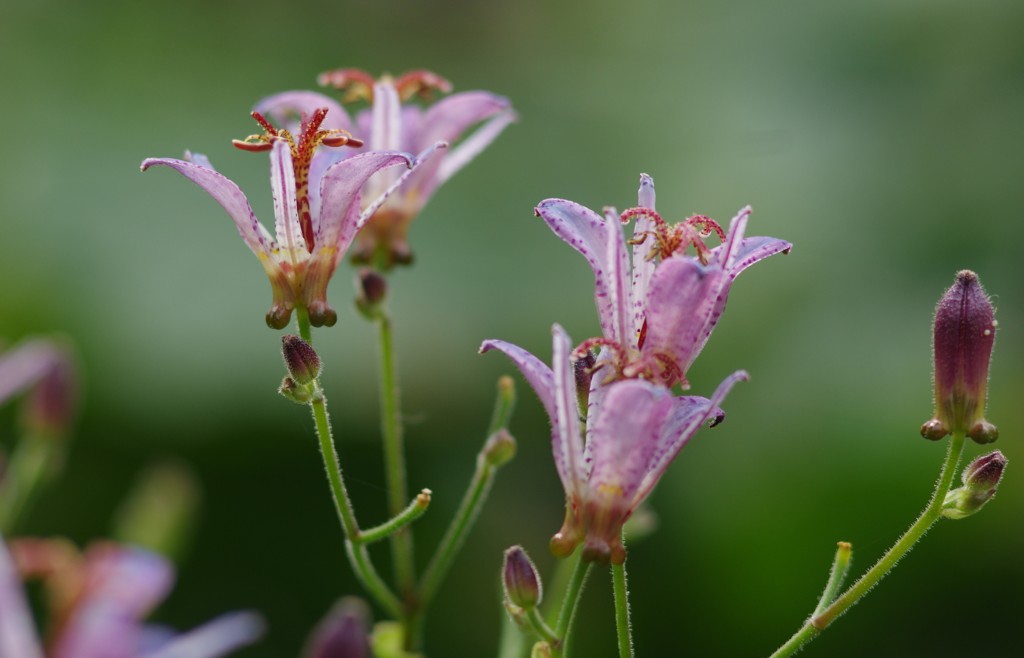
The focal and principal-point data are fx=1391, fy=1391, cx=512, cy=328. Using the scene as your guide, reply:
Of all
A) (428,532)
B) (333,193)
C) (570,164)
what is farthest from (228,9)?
(333,193)

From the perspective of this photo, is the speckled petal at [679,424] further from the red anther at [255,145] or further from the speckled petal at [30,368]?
the speckled petal at [30,368]

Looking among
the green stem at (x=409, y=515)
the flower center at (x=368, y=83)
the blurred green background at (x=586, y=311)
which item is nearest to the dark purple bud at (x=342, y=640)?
the green stem at (x=409, y=515)

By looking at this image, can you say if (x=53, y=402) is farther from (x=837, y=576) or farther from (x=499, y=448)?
(x=837, y=576)

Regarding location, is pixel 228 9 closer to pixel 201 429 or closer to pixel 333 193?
pixel 201 429

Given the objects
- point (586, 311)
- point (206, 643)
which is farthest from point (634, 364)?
point (586, 311)

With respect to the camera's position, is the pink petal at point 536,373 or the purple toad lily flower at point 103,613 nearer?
the pink petal at point 536,373

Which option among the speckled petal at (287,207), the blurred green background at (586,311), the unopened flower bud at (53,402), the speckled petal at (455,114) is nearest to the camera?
the speckled petal at (287,207)

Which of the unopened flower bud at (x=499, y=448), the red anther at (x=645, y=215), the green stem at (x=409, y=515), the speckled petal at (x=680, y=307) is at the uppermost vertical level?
the red anther at (x=645, y=215)
